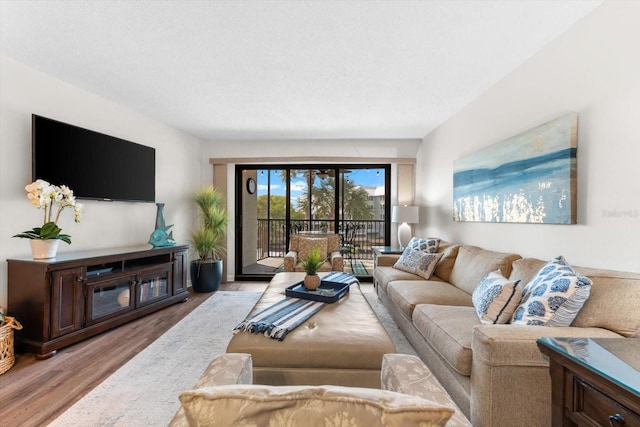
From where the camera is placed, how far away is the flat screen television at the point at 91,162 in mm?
2689

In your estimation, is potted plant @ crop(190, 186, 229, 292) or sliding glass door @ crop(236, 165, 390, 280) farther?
sliding glass door @ crop(236, 165, 390, 280)

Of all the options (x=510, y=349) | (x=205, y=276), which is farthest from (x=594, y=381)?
(x=205, y=276)

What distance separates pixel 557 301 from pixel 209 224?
14.1 ft

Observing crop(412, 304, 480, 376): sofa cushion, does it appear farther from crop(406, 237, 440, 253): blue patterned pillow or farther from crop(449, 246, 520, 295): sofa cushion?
crop(406, 237, 440, 253): blue patterned pillow

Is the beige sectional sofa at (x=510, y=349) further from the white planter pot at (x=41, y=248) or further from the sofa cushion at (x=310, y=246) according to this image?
the white planter pot at (x=41, y=248)

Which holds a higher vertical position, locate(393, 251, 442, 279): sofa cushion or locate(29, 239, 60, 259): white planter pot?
locate(29, 239, 60, 259): white planter pot

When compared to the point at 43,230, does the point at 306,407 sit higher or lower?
lower

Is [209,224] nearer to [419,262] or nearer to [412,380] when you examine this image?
[419,262]

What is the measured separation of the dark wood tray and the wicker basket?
80.0 inches

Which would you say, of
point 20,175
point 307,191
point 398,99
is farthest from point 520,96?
point 20,175

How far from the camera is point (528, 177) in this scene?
7.82 feet

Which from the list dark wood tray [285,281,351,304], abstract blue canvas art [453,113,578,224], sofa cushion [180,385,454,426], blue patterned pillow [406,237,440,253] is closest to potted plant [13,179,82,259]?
dark wood tray [285,281,351,304]

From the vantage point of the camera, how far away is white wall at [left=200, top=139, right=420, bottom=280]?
5020 mm

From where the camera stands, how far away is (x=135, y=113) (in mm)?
3795
